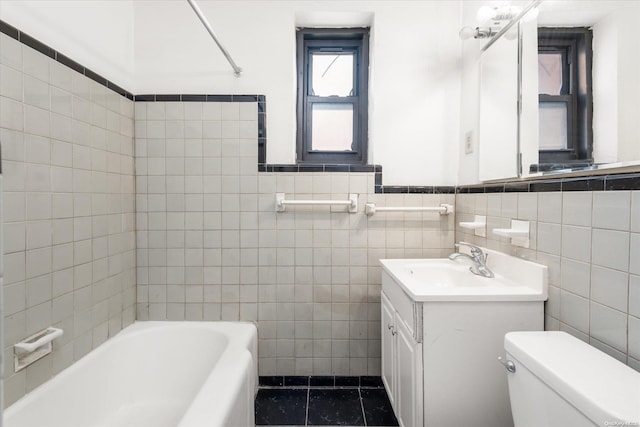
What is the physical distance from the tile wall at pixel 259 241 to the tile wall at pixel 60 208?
0.18 metres

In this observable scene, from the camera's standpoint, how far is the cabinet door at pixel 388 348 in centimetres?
156

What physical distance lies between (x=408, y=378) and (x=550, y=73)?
4.26ft

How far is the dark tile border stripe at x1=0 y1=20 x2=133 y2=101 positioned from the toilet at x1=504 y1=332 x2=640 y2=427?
197 centimetres

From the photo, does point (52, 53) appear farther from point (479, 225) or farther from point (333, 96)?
point (479, 225)

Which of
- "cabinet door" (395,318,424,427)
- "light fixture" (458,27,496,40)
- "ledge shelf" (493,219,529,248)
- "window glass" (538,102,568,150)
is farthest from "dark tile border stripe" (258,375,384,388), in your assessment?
"light fixture" (458,27,496,40)

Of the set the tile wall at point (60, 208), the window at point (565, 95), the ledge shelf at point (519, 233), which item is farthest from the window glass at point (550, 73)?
the tile wall at point (60, 208)

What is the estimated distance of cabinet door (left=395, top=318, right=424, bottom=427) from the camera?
4.02 ft

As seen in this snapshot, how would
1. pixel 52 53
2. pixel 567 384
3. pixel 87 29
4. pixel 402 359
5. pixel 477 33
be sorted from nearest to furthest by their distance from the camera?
pixel 567 384
pixel 52 53
pixel 402 359
pixel 87 29
pixel 477 33

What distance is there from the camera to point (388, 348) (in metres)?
1.67

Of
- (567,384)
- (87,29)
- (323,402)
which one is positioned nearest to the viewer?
(567,384)

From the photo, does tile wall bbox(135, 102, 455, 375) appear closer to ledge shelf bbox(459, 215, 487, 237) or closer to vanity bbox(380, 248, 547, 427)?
ledge shelf bbox(459, 215, 487, 237)

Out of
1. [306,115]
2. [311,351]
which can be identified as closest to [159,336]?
[311,351]

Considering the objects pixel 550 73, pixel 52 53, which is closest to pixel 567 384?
pixel 550 73

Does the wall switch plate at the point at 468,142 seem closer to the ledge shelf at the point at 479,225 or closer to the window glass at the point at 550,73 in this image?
the ledge shelf at the point at 479,225
